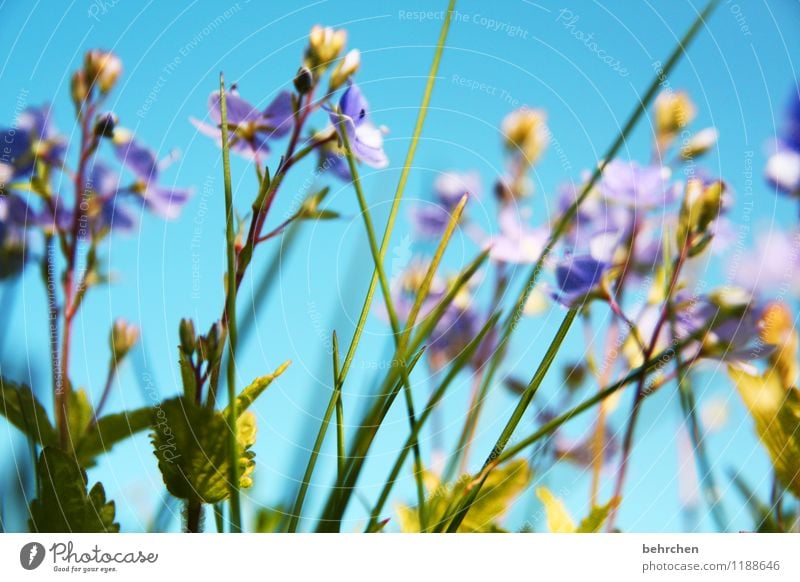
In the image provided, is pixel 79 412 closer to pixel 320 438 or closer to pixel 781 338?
pixel 320 438

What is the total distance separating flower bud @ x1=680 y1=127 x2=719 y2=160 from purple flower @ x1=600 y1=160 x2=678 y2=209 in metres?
0.03

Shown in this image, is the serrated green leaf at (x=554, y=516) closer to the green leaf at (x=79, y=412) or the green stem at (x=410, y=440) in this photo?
the green stem at (x=410, y=440)

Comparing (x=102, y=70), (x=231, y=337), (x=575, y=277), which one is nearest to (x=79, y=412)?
(x=231, y=337)

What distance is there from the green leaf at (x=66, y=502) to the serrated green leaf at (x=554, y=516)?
0.96 ft

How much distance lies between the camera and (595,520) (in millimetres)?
509

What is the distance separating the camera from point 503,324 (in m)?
0.53

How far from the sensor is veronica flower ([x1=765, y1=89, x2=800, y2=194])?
57 centimetres

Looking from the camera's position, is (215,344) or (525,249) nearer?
(215,344)

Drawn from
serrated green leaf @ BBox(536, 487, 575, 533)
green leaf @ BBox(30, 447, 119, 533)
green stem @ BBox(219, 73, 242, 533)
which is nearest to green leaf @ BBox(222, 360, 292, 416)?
green stem @ BBox(219, 73, 242, 533)

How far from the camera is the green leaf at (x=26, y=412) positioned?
485 mm

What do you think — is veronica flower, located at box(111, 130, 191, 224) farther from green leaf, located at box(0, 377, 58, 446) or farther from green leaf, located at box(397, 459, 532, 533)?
green leaf, located at box(397, 459, 532, 533)
